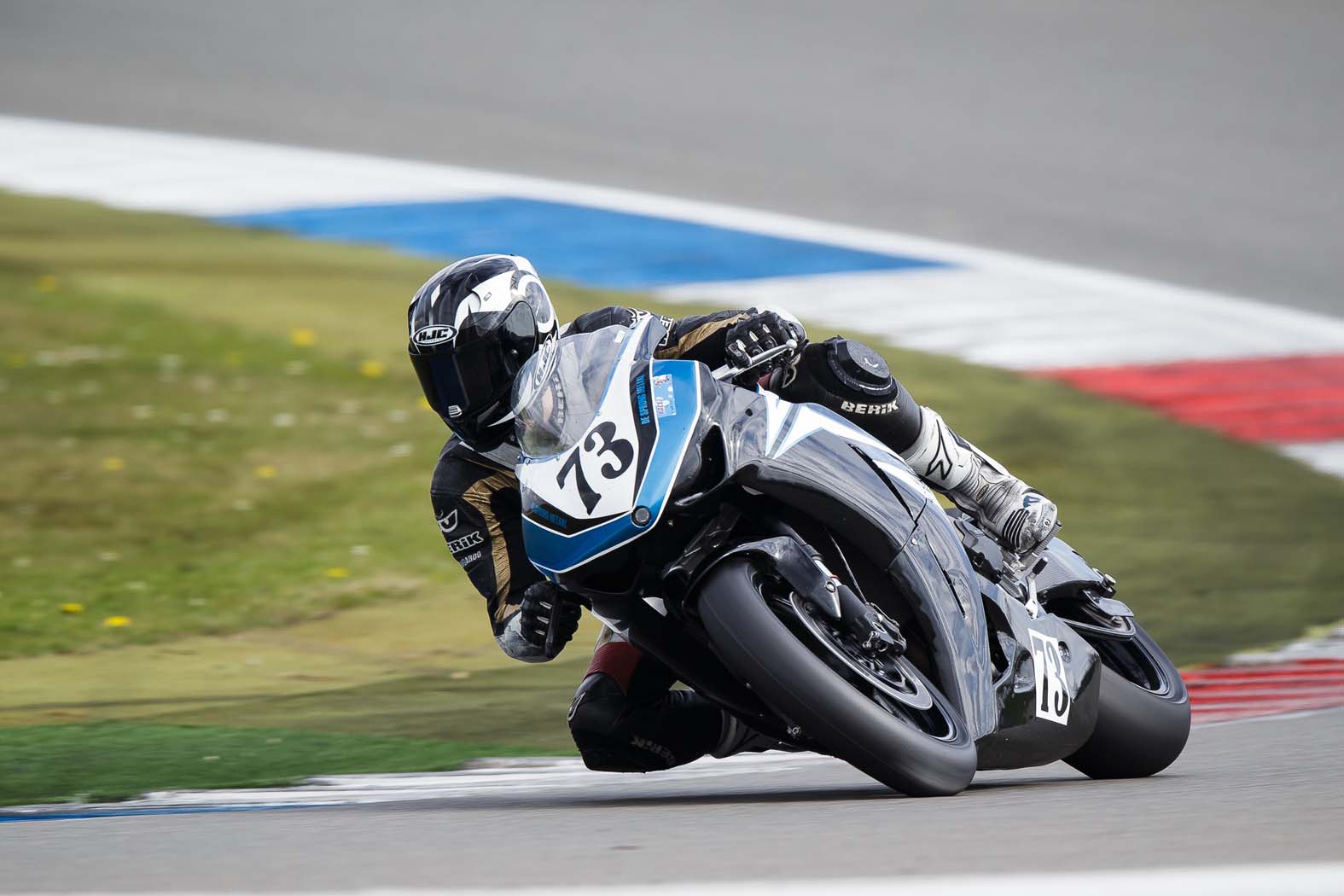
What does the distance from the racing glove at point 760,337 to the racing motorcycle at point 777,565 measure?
0.11 feet

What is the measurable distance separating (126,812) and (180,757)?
785 millimetres

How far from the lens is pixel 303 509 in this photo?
8.65 metres

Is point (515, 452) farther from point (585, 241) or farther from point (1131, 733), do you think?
point (585, 241)

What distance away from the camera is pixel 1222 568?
25.5 ft

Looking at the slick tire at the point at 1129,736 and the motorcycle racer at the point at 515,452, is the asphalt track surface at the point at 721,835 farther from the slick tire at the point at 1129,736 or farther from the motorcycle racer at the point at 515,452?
the motorcycle racer at the point at 515,452

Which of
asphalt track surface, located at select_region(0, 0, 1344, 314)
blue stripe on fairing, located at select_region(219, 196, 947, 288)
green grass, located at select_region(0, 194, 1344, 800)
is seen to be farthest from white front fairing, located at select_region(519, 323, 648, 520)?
asphalt track surface, located at select_region(0, 0, 1344, 314)

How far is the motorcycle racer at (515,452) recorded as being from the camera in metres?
4.21

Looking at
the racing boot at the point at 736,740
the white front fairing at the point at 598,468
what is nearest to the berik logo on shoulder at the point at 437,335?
the white front fairing at the point at 598,468

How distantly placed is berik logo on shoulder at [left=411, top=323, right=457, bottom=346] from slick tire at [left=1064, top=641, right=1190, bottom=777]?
185 centimetres

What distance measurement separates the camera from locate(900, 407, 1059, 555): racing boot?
4.73 metres

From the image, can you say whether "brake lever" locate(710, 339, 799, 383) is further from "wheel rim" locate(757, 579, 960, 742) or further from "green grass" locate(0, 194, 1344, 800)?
"green grass" locate(0, 194, 1344, 800)

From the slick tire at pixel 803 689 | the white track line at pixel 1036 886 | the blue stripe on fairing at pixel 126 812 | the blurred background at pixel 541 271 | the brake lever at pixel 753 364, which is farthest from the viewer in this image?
the blurred background at pixel 541 271

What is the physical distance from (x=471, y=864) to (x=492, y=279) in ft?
4.84

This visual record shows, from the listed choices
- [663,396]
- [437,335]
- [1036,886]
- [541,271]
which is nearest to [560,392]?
[663,396]
